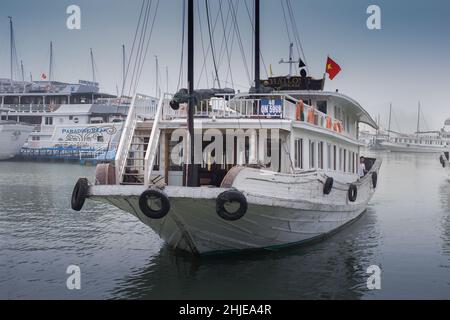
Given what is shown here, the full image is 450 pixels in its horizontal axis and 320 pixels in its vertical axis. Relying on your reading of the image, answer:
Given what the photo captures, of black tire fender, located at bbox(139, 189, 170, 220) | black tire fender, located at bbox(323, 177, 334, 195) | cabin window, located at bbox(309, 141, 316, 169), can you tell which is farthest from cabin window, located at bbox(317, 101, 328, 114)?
black tire fender, located at bbox(139, 189, 170, 220)

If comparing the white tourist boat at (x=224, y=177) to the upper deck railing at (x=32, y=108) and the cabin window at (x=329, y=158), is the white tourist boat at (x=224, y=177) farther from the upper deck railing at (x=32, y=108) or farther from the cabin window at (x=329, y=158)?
the upper deck railing at (x=32, y=108)

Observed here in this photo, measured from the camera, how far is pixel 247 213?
1159 cm

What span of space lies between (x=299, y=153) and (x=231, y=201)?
441 cm

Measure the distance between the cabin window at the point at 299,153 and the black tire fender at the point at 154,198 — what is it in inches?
188

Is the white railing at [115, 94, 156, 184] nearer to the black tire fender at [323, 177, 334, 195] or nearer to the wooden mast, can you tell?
the wooden mast

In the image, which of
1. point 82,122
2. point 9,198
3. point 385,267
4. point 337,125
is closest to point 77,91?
point 82,122

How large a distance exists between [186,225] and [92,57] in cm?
7557

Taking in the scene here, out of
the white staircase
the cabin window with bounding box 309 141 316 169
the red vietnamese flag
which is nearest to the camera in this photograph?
the white staircase

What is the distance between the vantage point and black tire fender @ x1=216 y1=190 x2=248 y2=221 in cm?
1070

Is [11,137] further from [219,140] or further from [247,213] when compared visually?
[247,213]

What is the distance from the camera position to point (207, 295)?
34.9 ft

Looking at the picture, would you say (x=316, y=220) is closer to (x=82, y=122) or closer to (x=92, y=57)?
(x=82, y=122)

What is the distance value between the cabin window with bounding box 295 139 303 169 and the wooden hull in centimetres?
92

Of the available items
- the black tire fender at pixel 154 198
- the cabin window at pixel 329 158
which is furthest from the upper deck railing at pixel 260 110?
the black tire fender at pixel 154 198
